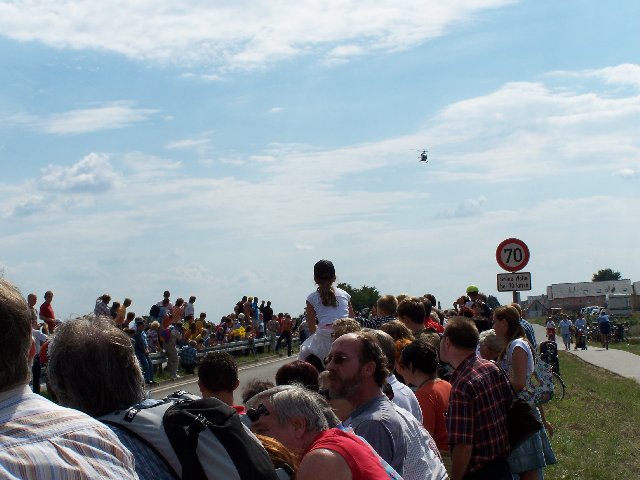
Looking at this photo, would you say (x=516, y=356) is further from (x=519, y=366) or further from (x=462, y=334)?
(x=462, y=334)

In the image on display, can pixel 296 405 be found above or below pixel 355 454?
above

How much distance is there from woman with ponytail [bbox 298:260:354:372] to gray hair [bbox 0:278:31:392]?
573 centimetres

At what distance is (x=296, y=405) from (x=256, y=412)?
0.59ft

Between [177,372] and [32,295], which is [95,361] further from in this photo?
[177,372]

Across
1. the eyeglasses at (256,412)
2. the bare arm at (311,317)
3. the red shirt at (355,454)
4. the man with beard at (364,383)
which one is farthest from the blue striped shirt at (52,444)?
the bare arm at (311,317)

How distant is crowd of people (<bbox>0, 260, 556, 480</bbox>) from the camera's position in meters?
2.75

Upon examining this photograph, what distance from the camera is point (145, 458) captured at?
315cm

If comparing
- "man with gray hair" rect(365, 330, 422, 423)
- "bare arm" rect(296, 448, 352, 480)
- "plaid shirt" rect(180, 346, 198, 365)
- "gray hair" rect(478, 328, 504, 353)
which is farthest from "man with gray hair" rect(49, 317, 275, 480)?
"plaid shirt" rect(180, 346, 198, 365)

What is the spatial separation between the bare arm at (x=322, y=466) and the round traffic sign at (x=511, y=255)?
A: 12683 mm

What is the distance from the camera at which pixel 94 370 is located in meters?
3.35

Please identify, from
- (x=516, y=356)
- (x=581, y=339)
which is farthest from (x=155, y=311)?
(x=581, y=339)

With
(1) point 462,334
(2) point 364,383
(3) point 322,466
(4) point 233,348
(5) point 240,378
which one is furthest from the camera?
(4) point 233,348

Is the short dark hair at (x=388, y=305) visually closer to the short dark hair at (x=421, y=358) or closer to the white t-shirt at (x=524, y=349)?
the white t-shirt at (x=524, y=349)

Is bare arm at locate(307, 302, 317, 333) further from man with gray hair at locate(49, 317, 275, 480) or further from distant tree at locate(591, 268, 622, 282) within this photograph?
distant tree at locate(591, 268, 622, 282)
